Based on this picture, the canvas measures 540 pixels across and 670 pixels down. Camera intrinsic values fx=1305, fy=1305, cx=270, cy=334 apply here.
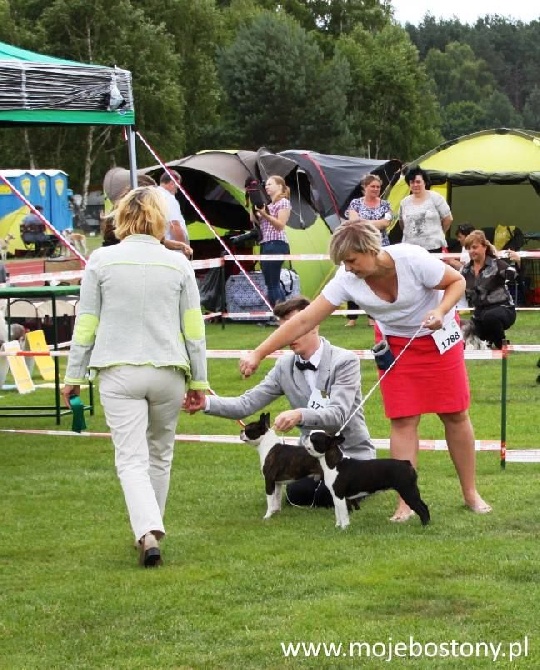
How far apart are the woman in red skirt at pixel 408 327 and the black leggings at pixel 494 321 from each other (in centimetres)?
499

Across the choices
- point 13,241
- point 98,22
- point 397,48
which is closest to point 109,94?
point 13,241

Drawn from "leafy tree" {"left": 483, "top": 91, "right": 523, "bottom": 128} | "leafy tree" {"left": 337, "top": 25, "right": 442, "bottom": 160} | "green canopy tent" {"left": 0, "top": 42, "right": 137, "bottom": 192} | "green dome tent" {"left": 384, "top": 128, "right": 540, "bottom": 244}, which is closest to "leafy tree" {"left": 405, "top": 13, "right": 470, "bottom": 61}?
"leafy tree" {"left": 483, "top": 91, "right": 523, "bottom": 128}

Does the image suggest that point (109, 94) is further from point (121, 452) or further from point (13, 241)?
point (13, 241)

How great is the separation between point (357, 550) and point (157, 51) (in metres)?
48.3

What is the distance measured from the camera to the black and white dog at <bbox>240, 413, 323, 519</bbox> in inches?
234

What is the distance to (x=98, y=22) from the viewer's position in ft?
166

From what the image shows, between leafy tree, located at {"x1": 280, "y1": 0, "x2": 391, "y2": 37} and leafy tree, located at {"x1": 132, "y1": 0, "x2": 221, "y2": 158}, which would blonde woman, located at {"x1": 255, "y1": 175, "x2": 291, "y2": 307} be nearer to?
leafy tree, located at {"x1": 132, "y1": 0, "x2": 221, "y2": 158}

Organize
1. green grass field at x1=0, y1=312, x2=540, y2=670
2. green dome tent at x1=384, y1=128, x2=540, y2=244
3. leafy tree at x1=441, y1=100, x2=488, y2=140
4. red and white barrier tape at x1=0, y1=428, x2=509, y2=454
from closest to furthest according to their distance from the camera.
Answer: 1. green grass field at x1=0, y1=312, x2=540, y2=670
2. red and white barrier tape at x1=0, y1=428, x2=509, y2=454
3. green dome tent at x1=384, y1=128, x2=540, y2=244
4. leafy tree at x1=441, y1=100, x2=488, y2=140

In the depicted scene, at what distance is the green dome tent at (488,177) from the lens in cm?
1638

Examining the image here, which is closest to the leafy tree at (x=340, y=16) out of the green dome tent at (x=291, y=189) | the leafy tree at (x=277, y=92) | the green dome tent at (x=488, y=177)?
the leafy tree at (x=277, y=92)

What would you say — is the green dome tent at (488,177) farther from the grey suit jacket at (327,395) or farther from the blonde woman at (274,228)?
the grey suit jacket at (327,395)

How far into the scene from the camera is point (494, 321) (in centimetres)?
1081

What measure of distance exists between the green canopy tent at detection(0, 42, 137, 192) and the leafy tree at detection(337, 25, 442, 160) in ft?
188

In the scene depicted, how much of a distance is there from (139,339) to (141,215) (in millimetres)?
488
